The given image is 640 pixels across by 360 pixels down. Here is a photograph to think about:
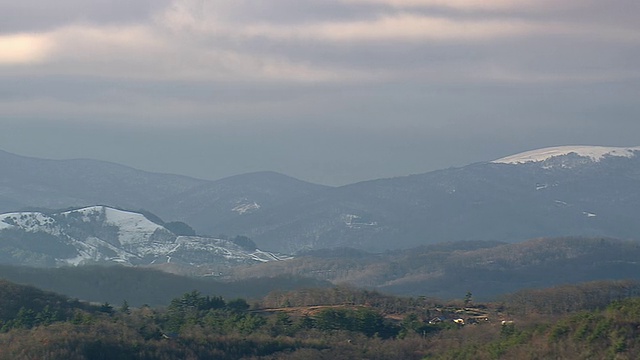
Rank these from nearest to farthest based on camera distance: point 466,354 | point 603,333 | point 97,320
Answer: point 603,333 < point 466,354 < point 97,320

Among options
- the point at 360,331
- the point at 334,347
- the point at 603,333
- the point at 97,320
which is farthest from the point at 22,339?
the point at 603,333

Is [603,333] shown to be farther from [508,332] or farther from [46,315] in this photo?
[46,315]

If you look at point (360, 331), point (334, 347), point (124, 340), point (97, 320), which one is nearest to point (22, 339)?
point (124, 340)

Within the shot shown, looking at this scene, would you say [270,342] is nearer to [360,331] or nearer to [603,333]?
[360,331]

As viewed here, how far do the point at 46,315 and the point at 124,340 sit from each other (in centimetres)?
3281

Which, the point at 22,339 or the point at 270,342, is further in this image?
the point at 270,342

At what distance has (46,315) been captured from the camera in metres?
197

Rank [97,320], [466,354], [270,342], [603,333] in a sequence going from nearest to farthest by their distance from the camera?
[603,333] < [466,354] < [270,342] < [97,320]

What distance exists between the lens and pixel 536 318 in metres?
197

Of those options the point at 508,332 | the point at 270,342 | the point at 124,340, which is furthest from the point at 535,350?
the point at 124,340

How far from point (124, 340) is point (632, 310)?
59.9m

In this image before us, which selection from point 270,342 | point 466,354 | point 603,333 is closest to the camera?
point 603,333

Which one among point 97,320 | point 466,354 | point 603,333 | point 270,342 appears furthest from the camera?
point 97,320

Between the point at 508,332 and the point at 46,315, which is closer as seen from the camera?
the point at 508,332
